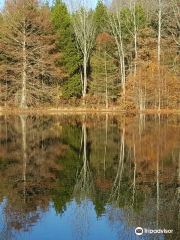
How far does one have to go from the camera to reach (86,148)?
526 inches

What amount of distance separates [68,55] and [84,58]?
7.78ft

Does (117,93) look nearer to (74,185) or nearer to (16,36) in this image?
(16,36)

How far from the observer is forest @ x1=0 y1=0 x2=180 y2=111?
35.5 meters

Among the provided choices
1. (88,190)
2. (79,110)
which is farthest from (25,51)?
(88,190)

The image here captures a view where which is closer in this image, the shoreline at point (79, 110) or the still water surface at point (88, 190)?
the still water surface at point (88, 190)

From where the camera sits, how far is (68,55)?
135 ft

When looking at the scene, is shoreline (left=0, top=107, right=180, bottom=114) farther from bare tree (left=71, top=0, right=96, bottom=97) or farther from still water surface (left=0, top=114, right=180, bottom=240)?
still water surface (left=0, top=114, right=180, bottom=240)

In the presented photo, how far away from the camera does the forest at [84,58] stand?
35.5 m

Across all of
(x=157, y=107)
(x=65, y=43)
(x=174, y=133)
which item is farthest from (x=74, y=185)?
(x=65, y=43)

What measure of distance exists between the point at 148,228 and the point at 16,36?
34.3 m
